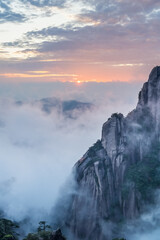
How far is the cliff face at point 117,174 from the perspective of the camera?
108 m

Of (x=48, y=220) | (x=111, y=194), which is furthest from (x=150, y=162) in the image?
(x=48, y=220)

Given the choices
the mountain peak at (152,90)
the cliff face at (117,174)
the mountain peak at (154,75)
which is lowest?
the cliff face at (117,174)

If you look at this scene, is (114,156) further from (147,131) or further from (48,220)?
(48,220)

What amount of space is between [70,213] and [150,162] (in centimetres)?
3576

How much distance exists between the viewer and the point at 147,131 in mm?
123375

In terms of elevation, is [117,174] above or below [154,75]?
below

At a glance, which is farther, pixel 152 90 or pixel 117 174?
pixel 152 90

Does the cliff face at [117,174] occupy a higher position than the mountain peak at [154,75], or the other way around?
the mountain peak at [154,75]

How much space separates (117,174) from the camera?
113m

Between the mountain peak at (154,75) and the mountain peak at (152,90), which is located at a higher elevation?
the mountain peak at (154,75)

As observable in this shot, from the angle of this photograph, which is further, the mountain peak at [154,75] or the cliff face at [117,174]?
the mountain peak at [154,75]

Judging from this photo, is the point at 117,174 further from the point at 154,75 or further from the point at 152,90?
the point at 154,75

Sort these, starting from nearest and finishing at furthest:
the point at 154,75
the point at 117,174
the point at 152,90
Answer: the point at 117,174 < the point at 154,75 < the point at 152,90

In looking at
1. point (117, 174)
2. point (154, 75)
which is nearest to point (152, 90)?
point (154, 75)
